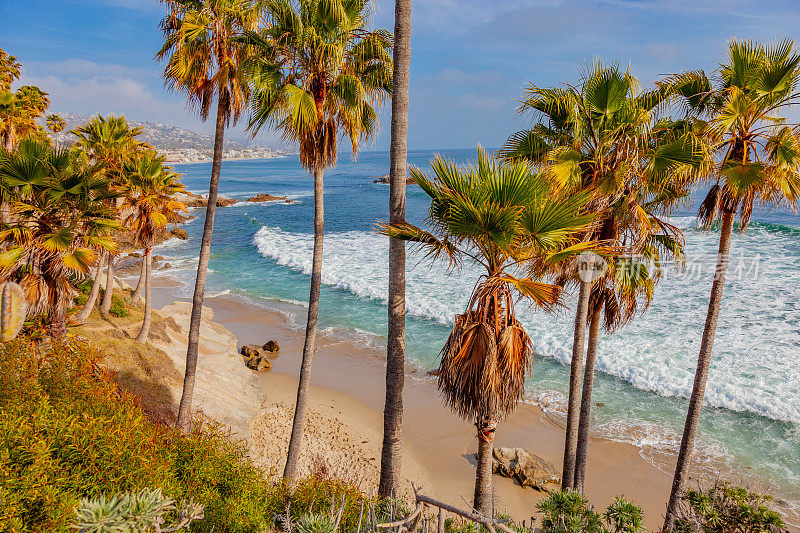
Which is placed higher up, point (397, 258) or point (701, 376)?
point (397, 258)

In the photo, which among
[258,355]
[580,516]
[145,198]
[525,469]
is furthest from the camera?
[258,355]

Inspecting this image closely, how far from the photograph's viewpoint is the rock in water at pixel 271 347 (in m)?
19.2

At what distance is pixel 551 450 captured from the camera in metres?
13.0

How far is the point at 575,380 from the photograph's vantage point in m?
8.60

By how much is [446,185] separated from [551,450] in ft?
34.0

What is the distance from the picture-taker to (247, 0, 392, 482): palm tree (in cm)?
808

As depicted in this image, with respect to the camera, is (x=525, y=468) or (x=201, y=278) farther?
(x=525, y=468)

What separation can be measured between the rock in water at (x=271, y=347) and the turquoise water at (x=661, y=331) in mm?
3520

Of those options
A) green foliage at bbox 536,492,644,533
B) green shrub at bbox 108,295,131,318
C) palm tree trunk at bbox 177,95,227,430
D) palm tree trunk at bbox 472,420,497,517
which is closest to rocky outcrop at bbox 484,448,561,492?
green foliage at bbox 536,492,644,533

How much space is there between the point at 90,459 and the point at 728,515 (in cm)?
872

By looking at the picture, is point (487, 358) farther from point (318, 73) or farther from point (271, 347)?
point (271, 347)

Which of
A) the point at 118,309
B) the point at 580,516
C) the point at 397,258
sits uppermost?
the point at 397,258

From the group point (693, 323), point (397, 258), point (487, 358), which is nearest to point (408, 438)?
point (397, 258)

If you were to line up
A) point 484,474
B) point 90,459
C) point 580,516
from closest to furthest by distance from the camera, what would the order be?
1. point 90,459
2. point 484,474
3. point 580,516
